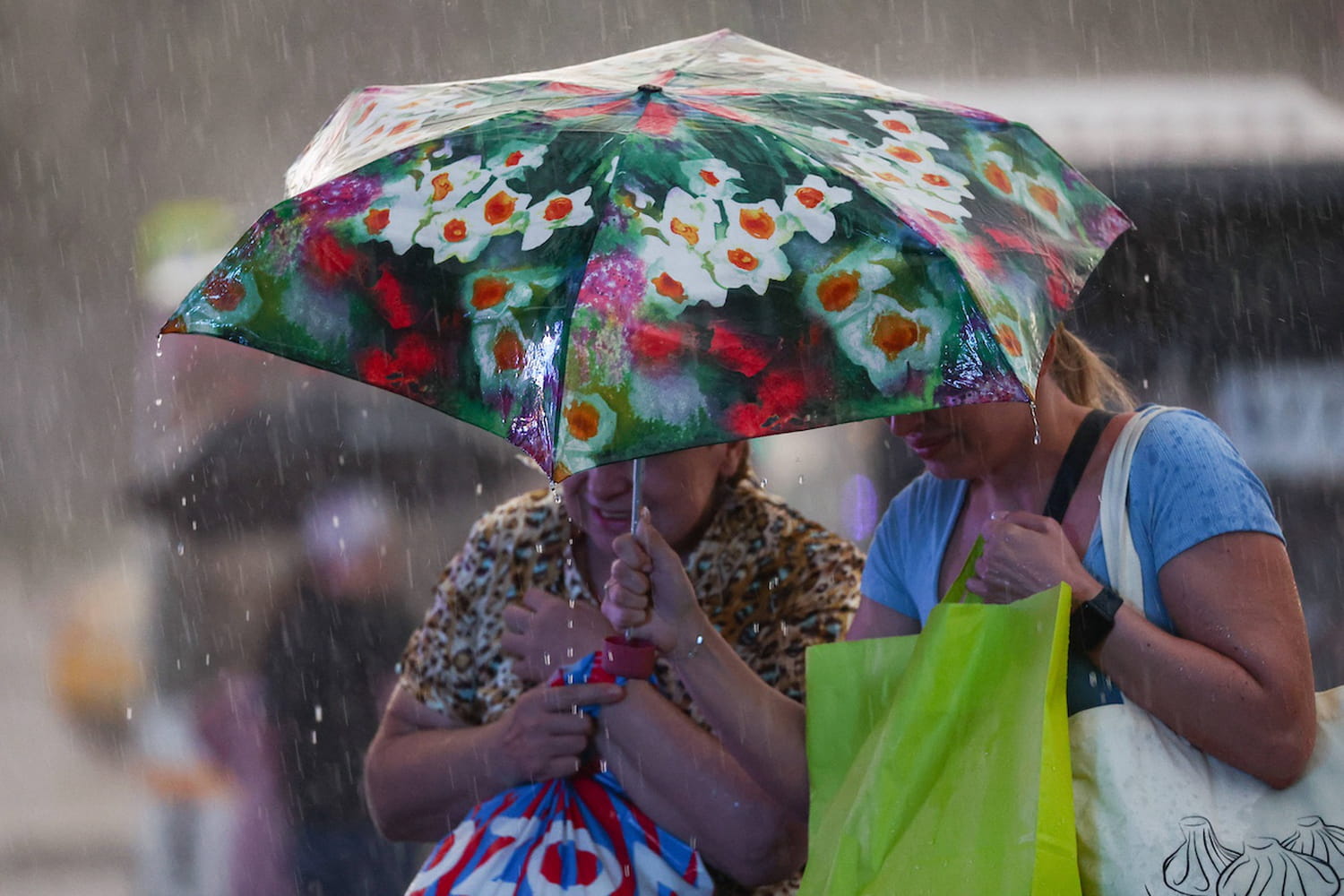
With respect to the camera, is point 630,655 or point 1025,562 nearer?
point 1025,562

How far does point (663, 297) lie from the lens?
1.58 meters

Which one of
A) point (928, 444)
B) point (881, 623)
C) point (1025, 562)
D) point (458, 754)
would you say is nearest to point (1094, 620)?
point (1025, 562)

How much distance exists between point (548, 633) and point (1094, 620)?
3.07 feet

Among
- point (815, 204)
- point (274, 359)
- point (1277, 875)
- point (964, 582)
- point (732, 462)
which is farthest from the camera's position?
point (274, 359)

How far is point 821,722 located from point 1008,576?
38 cm

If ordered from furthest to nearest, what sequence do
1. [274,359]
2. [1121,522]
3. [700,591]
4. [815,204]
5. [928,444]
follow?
1. [274,359]
2. [700,591]
3. [928,444]
4. [1121,522]
5. [815,204]

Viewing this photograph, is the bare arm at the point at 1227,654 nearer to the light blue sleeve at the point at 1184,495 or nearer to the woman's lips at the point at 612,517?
the light blue sleeve at the point at 1184,495

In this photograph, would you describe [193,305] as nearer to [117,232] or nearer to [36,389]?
[117,232]

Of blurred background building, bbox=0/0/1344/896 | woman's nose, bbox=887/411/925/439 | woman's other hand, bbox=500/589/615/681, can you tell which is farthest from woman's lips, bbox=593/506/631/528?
blurred background building, bbox=0/0/1344/896

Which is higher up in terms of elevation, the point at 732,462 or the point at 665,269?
the point at 665,269

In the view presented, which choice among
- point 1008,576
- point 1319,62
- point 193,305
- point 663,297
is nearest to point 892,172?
point 663,297

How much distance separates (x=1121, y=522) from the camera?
1.76 meters

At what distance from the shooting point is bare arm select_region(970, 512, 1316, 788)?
1589 millimetres

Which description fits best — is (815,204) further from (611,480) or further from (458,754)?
(458,754)
